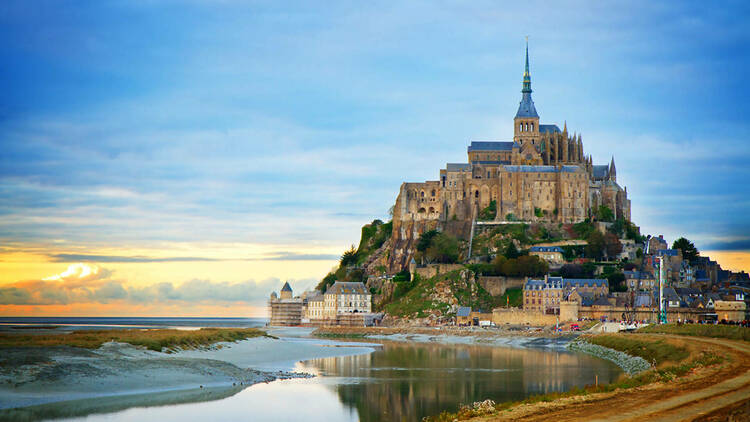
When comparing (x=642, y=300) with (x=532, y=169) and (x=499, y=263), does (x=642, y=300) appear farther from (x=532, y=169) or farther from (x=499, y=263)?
(x=532, y=169)

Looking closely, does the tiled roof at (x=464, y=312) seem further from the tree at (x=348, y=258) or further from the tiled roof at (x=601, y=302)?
the tree at (x=348, y=258)

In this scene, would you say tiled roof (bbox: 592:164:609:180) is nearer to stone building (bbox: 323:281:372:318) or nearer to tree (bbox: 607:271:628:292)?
tree (bbox: 607:271:628:292)

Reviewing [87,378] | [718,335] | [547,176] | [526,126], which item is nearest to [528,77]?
[526,126]

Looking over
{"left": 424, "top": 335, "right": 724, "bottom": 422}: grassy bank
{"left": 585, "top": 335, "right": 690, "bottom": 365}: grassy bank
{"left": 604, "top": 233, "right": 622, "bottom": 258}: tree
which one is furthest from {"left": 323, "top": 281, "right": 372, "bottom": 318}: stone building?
{"left": 424, "top": 335, "right": 724, "bottom": 422}: grassy bank

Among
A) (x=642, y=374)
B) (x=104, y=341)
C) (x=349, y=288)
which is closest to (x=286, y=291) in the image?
(x=349, y=288)

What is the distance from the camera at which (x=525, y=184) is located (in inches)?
4390

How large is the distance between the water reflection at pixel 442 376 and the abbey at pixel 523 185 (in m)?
45.5

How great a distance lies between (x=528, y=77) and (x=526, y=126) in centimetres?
891

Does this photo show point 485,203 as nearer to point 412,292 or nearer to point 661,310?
point 412,292

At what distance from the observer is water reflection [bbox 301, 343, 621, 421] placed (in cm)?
3422

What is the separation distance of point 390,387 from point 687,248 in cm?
8136

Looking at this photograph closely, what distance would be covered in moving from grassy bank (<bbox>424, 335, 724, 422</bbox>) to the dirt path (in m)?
0.98

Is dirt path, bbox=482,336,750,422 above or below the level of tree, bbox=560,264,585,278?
below

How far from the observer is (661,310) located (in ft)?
250
